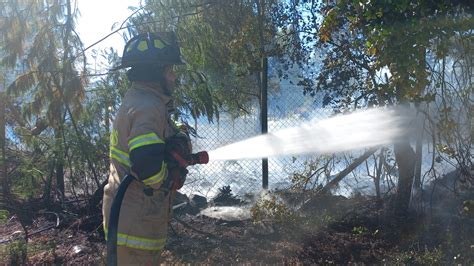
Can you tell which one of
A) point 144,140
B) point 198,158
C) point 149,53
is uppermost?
point 149,53

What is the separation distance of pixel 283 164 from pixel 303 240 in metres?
1.46

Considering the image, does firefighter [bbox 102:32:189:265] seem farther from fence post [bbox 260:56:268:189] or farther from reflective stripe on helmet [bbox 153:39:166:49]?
fence post [bbox 260:56:268:189]

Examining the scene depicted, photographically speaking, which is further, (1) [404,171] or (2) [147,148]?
(1) [404,171]

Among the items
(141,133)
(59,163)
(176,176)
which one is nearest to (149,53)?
(141,133)

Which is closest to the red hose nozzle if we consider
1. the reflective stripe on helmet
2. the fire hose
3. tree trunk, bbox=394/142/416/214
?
the fire hose

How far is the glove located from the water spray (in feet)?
5.46

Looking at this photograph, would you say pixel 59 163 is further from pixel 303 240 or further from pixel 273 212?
pixel 303 240

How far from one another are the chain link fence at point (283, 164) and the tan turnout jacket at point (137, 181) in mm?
2528

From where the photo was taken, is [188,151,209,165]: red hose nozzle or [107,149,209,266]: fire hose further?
[188,151,209,165]: red hose nozzle

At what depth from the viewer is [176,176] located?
2865mm

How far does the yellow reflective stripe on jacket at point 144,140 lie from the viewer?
269 centimetres

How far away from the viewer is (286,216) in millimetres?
5070

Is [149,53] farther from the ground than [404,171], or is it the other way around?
[149,53]

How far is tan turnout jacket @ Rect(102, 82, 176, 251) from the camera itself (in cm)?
283
